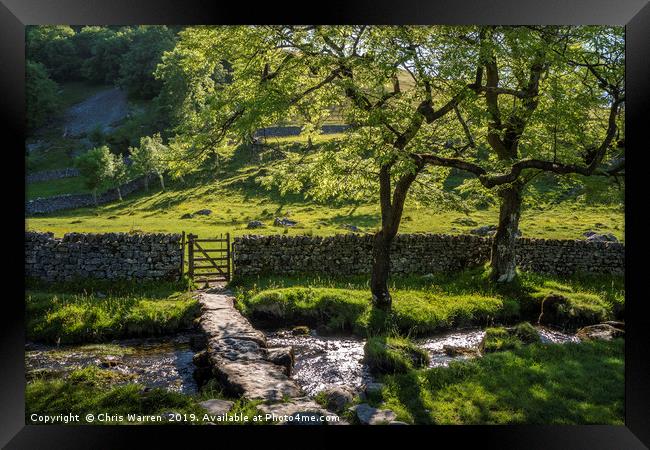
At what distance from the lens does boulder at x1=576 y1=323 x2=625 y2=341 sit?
33.8 feet

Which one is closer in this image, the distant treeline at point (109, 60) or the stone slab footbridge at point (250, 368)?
the stone slab footbridge at point (250, 368)

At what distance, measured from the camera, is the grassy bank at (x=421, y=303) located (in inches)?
466

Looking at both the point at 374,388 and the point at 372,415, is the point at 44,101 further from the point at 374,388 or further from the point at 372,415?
the point at 372,415

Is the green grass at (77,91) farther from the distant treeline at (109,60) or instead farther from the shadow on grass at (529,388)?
the shadow on grass at (529,388)

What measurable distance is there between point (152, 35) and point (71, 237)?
27.1 m

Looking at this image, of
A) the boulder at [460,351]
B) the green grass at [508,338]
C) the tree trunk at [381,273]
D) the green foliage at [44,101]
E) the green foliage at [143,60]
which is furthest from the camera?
the green foliage at [143,60]

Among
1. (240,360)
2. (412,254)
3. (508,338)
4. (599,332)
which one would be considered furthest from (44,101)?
(599,332)

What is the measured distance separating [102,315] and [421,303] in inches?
321

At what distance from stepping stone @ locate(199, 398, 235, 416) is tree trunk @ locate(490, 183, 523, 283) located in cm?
1023

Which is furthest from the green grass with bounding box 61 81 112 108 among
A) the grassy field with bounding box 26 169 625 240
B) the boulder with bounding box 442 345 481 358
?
the boulder with bounding box 442 345 481 358

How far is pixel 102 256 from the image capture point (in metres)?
14.7

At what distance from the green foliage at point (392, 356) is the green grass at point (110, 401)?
2.82 metres

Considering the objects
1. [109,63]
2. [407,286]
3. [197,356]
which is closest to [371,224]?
[407,286]
